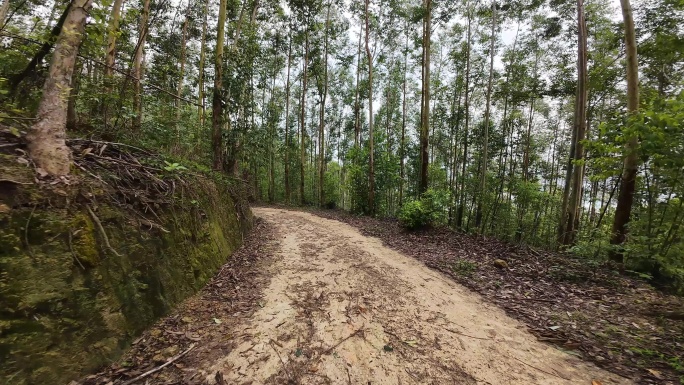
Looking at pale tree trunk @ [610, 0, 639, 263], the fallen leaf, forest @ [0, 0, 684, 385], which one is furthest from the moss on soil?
pale tree trunk @ [610, 0, 639, 263]

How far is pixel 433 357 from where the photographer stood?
8.83 feet

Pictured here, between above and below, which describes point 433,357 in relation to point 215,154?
below

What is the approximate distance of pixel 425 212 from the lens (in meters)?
9.00

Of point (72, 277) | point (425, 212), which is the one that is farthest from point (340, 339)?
point (425, 212)

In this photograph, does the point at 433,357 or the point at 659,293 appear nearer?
the point at 433,357

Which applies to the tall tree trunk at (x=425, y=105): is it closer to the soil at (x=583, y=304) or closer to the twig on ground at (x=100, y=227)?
the soil at (x=583, y=304)

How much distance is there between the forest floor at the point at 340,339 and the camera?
2.40 m

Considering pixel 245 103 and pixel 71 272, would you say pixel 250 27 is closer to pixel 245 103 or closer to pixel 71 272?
pixel 245 103

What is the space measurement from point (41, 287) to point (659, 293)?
25.1ft

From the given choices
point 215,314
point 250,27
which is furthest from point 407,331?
point 250,27

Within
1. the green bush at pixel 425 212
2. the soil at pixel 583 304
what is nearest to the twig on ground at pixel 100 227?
the soil at pixel 583 304

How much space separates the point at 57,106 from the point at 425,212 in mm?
8735

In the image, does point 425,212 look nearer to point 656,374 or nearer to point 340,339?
point 656,374

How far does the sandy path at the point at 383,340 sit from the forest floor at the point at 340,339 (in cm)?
1
